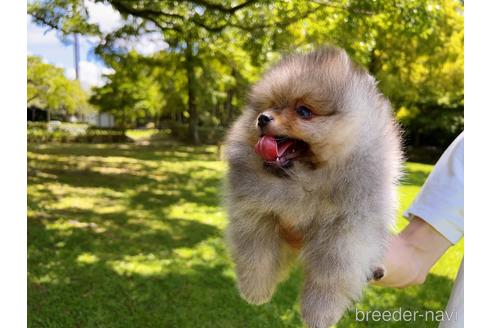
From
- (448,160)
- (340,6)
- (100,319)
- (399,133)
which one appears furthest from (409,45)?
(100,319)

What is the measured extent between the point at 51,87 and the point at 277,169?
1.46m

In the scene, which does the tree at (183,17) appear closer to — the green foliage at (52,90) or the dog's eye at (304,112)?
the green foliage at (52,90)

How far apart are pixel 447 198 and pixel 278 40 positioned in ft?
2.19

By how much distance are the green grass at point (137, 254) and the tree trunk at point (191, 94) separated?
23.6 inches

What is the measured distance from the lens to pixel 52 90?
5.57 feet

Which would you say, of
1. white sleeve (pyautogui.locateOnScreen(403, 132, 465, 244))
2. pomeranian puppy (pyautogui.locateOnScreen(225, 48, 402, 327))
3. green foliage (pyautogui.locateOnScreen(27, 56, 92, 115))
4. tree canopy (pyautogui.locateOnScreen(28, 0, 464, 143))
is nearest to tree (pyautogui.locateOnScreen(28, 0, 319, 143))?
tree canopy (pyautogui.locateOnScreen(28, 0, 464, 143))

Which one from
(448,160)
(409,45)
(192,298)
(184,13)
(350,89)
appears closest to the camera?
(350,89)

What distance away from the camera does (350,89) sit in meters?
0.47

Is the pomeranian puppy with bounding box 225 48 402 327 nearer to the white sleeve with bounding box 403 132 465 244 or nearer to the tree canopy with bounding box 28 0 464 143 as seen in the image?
the tree canopy with bounding box 28 0 464 143

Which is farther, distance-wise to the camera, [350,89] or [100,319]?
[100,319]

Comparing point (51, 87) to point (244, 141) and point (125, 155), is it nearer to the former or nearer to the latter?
point (244, 141)

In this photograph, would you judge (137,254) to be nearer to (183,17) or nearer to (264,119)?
(183,17)

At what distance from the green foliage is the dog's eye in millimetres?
1326

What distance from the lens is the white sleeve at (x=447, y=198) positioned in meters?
0.75
